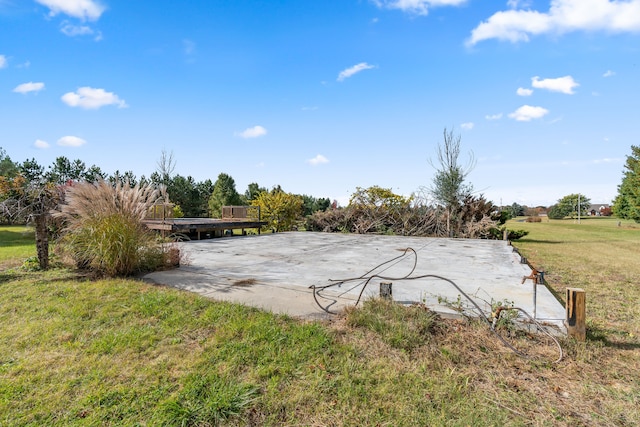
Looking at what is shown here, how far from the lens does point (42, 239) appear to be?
16.1 feet

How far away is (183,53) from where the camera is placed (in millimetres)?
10352

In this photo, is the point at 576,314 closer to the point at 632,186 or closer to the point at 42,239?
the point at 42,239

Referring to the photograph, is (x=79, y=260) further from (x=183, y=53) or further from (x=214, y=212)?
(x=214, y=212)

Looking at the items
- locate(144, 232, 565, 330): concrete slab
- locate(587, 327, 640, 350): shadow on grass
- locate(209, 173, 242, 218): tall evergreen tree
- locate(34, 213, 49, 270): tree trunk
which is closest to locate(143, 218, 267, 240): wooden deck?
locate(34, 213, 49, 270): tree trunk

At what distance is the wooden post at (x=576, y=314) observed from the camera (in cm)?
237

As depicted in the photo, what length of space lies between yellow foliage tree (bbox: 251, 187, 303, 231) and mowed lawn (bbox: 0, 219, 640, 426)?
34.1 feet

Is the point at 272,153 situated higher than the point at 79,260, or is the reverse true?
the point at 272,153

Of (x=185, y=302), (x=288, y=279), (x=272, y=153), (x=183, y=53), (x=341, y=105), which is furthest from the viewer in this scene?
(x=272, y=153)

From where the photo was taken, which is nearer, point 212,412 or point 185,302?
point 212,412

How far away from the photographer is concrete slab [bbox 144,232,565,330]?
315cm

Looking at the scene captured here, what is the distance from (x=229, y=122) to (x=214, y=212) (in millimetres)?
7416

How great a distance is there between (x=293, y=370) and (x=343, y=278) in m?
2.37

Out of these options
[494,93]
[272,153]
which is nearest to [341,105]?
[272,153]

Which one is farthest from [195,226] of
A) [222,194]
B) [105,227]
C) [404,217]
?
[222,194]
